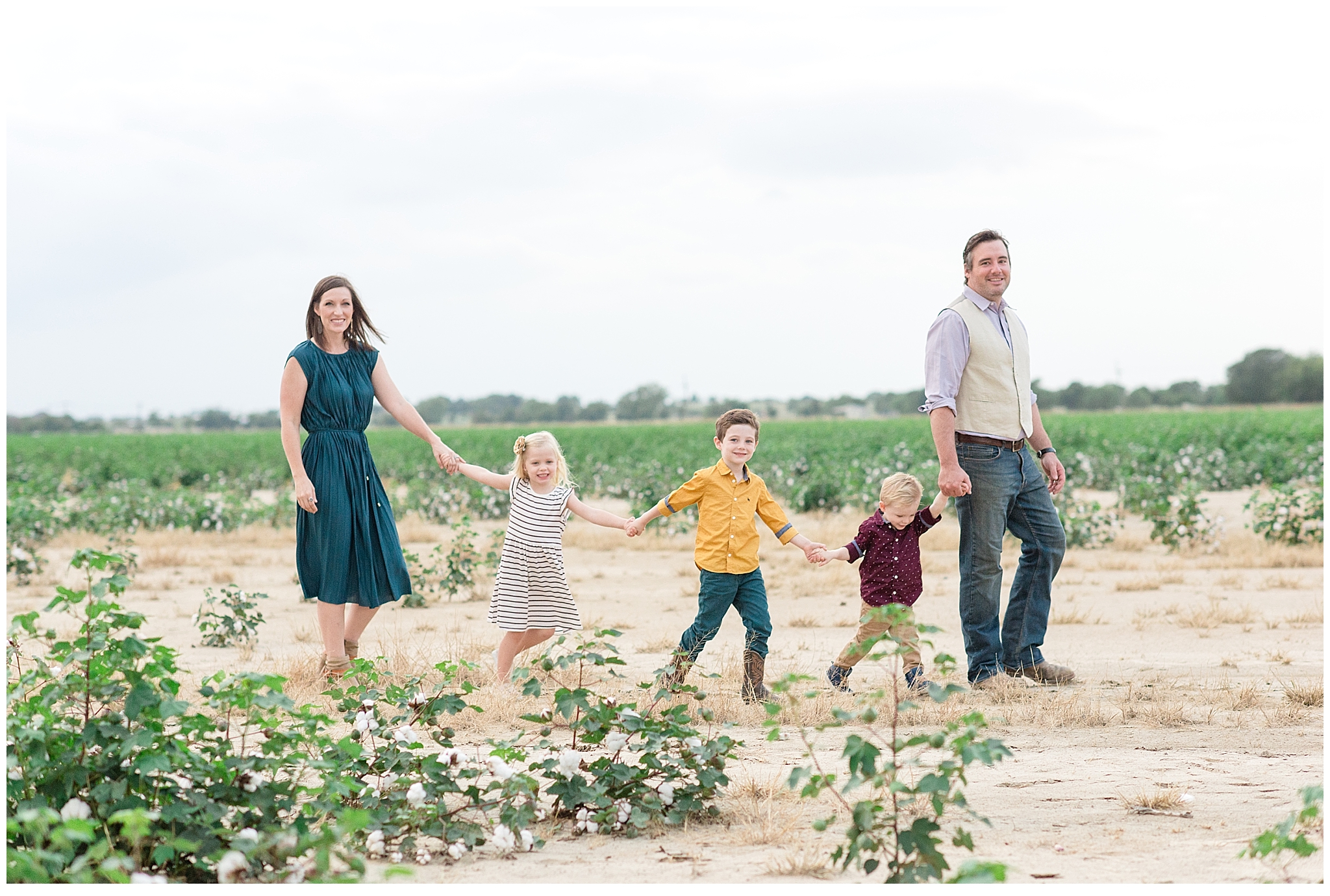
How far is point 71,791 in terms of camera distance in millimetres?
3064

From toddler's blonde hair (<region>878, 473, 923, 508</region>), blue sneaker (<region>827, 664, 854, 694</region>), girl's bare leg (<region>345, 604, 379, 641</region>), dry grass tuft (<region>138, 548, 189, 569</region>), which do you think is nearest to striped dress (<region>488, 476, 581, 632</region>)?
girl's bare leg (<region>345, 604, 379, 641</region>)

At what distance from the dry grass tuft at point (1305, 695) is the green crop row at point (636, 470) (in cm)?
910

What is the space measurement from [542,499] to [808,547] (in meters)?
1.36

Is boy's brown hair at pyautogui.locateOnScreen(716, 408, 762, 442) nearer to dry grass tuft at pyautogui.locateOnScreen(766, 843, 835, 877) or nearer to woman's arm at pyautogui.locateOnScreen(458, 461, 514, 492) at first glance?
woman's arm at pyautogui.locateOnScreen(458, 461, 514, 492)

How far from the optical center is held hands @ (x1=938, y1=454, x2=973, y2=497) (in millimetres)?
5449

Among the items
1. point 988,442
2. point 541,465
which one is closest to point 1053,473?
point 988,442

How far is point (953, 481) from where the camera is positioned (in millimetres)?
5453

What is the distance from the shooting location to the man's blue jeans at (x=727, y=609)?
547 centimetres

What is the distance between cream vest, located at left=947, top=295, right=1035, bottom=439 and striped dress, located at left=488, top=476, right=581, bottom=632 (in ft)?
6.99

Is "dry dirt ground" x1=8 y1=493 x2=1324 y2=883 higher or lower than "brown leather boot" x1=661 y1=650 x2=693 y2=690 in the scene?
lower

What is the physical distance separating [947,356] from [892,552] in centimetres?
102

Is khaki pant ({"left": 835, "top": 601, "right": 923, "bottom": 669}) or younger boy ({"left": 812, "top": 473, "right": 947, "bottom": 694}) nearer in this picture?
khaki pant ({"left": 835, "top": 601, "right": 923, "bottom": 669})

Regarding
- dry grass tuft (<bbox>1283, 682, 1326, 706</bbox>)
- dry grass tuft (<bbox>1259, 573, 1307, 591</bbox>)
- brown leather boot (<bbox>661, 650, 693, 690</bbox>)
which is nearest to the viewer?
brown leather boot (<bbox>661, 650, 693, 690</bbox>)

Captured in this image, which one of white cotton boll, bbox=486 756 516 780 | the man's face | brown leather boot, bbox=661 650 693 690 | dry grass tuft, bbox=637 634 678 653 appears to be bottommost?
dry grass tuft, bbox=637 634 678 653
